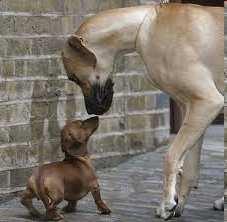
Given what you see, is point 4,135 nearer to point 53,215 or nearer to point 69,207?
point 69,207

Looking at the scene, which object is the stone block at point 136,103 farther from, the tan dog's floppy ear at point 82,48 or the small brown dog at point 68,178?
the small brown dog at point 68,178

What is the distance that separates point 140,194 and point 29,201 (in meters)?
1.27

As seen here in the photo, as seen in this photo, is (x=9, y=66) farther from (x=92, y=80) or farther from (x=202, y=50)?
(x=202, y=50)

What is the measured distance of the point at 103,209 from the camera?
5.63 metres

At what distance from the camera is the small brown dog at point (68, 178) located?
17.4 feet

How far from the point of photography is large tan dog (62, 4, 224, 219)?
5.26m

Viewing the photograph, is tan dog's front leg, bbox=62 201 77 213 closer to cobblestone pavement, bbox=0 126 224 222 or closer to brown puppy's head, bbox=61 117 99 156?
cobblestone pavement, bbox=0 126 224 222

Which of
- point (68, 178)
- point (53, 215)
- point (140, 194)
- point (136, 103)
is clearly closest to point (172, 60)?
point (68, 178)

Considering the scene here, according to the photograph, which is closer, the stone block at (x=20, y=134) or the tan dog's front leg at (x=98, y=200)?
the tan dog's front leg at (x=98, y=200)

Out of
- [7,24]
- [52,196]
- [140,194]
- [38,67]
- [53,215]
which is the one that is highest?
[7,24]

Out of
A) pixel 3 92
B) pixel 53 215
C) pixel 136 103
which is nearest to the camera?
pixel 53 215

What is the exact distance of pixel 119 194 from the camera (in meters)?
6.49

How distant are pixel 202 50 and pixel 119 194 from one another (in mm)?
1765

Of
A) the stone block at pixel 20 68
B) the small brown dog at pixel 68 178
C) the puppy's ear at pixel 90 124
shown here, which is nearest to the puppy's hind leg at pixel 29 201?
the small brown dog at pixel 68 178
